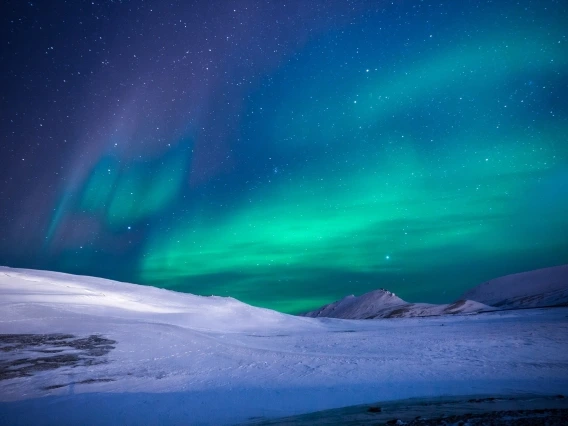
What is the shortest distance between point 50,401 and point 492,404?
7.61 metres

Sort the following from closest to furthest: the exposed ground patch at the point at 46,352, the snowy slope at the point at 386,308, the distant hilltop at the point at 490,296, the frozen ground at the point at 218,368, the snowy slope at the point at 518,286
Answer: the frozen ground at the point at 218,368
the exposed ground patch at the point at 46,352
the snowy slope at the point at 386,308
the distant hilltop at the point at 490,296
the snowy slope at the point at 518,286

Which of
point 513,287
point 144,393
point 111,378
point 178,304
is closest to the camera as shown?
point 144,393

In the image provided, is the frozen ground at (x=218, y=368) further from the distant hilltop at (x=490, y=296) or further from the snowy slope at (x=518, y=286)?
the snowy slope at (x=518, y=286)

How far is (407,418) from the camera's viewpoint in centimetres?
516

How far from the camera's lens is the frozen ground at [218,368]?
6688 mm

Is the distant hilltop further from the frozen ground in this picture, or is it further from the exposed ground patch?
the exposed ground patch

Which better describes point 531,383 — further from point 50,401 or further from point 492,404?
point 50,401

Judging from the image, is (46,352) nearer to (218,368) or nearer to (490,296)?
(218,368)

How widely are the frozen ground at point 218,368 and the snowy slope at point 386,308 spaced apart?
4258 cm

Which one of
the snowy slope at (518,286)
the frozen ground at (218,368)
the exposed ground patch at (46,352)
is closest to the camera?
the frozen ground at (218,368)

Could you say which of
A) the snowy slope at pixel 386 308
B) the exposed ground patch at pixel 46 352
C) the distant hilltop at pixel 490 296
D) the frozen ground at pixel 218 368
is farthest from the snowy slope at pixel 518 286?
the exposed ground patch at pixel 46 352

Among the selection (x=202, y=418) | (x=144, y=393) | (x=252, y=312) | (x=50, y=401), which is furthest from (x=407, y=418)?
(x=252, y=312)

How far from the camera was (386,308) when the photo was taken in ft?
243

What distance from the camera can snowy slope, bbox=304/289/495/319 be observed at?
175ft
